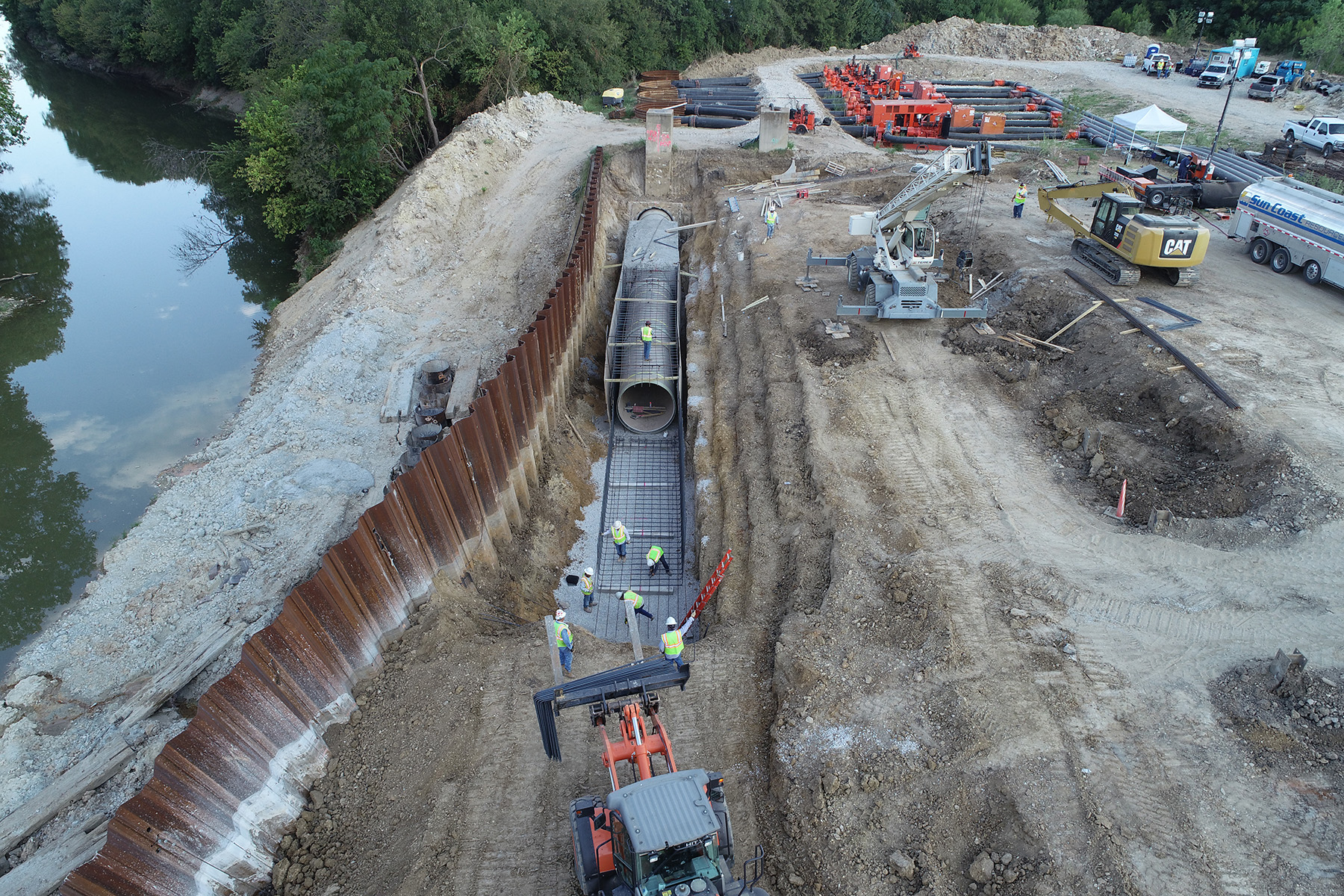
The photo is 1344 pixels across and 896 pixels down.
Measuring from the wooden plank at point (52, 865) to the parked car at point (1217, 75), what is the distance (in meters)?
52.6

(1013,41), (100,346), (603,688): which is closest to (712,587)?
(603,688)

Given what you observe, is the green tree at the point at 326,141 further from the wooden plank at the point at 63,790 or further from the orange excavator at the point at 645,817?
the orange excavator at the point at 645,817

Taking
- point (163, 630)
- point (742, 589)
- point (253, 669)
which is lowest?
point (742, 589)

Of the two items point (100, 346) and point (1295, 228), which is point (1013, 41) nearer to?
point (1295, 228)

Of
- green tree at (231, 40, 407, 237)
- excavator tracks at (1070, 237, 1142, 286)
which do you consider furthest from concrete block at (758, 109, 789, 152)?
green tree at (231, 40, 407, 237)

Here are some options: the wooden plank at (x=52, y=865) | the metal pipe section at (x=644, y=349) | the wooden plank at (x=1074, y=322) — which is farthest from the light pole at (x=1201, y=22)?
the wooden plank at (x=52, y=865)

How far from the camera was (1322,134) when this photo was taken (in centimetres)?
2922

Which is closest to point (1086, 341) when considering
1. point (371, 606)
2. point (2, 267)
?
point (371, 606)

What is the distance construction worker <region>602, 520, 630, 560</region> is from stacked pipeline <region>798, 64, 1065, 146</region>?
84.4 ft

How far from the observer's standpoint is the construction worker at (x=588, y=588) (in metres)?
13.9

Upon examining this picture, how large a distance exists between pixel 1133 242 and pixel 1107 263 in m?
1.02

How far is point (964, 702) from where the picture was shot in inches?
389

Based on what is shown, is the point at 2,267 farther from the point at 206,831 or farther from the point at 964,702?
the point at 964,702

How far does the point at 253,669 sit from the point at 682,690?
17.8 ft
